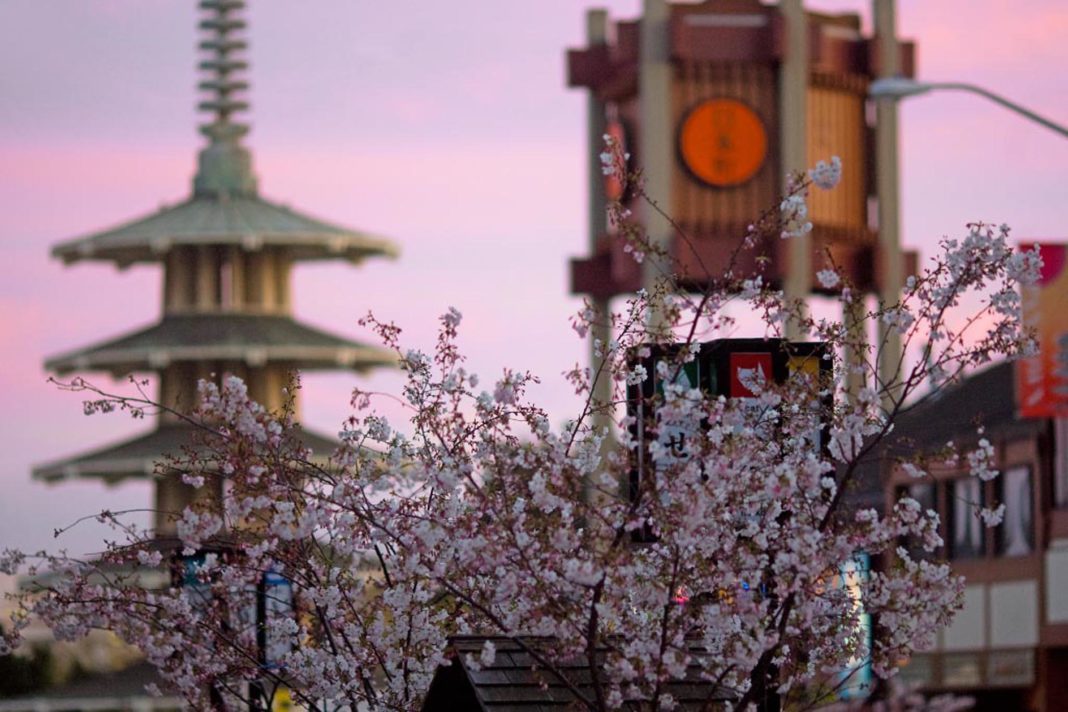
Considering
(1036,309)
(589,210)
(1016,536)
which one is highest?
(589,210)

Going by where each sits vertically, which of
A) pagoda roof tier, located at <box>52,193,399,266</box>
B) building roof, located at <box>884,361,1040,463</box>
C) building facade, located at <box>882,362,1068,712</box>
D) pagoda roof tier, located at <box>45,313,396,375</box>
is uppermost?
pagoda roof tier, located at <box>52,193,399,266</box>

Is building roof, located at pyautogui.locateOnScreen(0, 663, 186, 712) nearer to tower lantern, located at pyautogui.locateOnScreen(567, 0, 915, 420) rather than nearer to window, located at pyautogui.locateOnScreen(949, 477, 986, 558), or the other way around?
tower lantern, located at pyautogui.locateOnScreen(567, 0, 915, 420)

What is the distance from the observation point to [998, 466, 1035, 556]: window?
63.9 m

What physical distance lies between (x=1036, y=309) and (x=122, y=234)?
165 ft

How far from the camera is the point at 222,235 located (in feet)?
322

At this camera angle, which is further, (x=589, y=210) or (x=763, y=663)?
(x=589, y=210)

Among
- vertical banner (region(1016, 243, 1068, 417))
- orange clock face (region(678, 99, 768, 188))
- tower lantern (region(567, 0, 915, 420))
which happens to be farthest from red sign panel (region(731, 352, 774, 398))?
orange clock face (region(678, 99, 768, 188))

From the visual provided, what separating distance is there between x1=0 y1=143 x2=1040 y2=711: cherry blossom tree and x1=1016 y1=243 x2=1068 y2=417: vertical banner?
131 ft

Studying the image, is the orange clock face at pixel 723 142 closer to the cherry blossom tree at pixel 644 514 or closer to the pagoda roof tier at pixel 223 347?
the pagoda roof tier at pixel 223 347

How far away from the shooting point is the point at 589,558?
1366cm

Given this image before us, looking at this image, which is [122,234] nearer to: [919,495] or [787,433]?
[919,495]

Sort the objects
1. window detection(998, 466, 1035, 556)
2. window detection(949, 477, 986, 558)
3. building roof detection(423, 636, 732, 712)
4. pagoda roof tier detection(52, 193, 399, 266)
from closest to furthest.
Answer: building roof detection(423, 636, 732, 712)
window detection(998, 466, 1035, 556)
window detection(949, 477, 986, 558)
pagoda roof tier detection(52, 193, 399, 266)

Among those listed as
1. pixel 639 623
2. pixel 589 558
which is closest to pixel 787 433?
pixel 639 623

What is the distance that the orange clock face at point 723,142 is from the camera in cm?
8531
